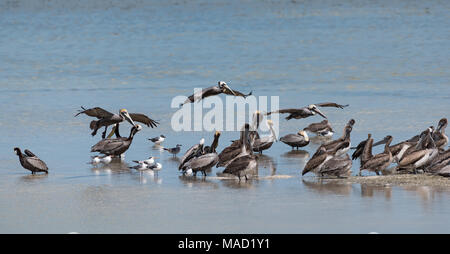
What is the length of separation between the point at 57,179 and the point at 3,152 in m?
2.78

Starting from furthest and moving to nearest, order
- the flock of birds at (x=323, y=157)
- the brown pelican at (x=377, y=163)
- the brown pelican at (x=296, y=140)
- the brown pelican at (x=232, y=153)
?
the brown pelican at (x=296, y=140)
the brown pelican at (x=232, y=153)
the brown pelican at (x=377, y=163)
the flock of birds at (x=323, y=157)

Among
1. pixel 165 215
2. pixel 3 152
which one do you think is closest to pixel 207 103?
pixel 3 152

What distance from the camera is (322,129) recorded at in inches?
672

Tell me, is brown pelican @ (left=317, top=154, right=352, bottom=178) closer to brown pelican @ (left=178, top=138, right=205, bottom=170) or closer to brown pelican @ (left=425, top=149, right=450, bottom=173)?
brown pelican @ (left=425, top=149, right=450, bottom=173)

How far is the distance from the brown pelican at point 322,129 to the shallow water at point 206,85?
490 millimetres

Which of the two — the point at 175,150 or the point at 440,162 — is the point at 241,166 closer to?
the point at 440,162

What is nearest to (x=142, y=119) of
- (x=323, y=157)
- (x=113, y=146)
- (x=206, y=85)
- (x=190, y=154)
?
(x=113, y=146)

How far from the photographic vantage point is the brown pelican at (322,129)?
17.0 meters

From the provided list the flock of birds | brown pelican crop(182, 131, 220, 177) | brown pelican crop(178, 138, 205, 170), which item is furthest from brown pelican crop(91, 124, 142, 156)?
brown pelican crop(182, 131, 220, 177)

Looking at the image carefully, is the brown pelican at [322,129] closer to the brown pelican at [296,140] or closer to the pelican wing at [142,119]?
the brown pelican at [296,140]

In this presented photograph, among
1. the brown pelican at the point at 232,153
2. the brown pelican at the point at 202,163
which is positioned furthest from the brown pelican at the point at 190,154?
the brown pelican at the point at 232,153

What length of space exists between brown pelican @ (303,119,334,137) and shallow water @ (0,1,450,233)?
1.61 feet

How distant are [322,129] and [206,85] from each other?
7.94 meters

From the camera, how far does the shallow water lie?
987cm
